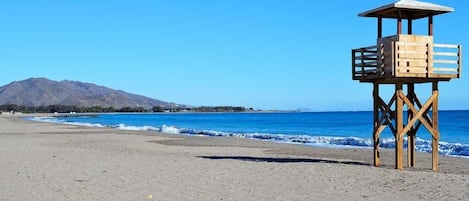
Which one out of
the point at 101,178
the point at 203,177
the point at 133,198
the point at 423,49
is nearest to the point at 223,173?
the point at 203,177

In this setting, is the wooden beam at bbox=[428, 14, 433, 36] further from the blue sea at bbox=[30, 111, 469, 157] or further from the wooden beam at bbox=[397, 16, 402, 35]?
the blue sea at bbox=[30, 111, 469, 157]

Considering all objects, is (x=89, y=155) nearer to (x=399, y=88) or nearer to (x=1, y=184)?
(x=1, y=184)

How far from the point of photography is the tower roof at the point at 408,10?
15.6m

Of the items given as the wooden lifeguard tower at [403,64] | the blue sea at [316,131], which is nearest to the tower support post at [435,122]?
the wooden lifeguard tower at [403,64]

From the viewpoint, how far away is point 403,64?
15570 millimetres

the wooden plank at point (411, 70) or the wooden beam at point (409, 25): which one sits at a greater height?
the wooden beam at point (409, 25)

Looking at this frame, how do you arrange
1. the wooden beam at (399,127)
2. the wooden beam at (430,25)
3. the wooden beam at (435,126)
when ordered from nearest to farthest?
the wooden beam at (399,127) < the wooden beam at (430,25) < the wooden beam at (435,126)

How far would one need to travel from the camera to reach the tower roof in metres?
15.6

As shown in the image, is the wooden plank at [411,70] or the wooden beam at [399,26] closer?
the wooden plank at [411,70]

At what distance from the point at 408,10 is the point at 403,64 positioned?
5.33ft

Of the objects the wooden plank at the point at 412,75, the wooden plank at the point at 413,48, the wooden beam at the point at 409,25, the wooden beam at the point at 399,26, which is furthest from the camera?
the wooden beam at the point at 409,25

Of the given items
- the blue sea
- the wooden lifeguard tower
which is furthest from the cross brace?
the blue sea

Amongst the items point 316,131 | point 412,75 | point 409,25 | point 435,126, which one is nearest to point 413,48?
point 412,75

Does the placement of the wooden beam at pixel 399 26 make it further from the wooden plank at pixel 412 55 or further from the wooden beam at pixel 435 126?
the wooden beam at pixel 435 126
